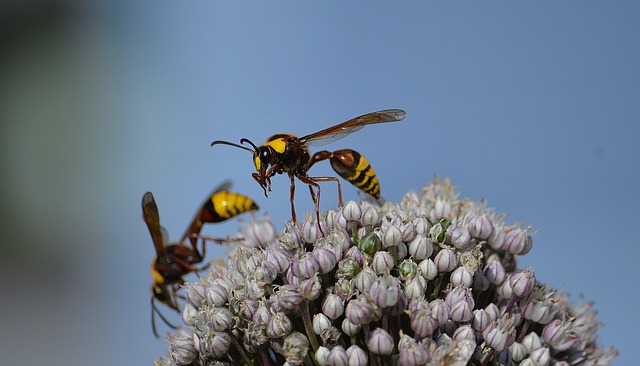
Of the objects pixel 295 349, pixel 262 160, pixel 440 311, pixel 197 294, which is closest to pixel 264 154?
pixel 262 160

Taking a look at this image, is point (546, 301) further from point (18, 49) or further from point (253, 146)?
point (18, 49)

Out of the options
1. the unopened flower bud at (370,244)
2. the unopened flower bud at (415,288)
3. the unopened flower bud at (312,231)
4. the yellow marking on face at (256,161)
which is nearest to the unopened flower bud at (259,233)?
the yellow marking on face at (256,161)

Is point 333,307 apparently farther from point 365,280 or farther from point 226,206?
point 226,206

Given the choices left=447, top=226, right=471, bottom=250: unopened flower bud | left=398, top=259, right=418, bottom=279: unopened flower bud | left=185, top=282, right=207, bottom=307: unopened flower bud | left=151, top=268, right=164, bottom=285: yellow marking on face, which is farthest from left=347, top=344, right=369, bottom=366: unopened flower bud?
left=151, top=268, right=164, bottom=285: yellow marking on face

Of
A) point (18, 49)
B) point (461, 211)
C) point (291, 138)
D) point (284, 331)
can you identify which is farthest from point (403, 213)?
point (18, 49)

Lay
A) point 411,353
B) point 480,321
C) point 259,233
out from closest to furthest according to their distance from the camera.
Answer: point 411,353 → point 480,321 → point 259,233

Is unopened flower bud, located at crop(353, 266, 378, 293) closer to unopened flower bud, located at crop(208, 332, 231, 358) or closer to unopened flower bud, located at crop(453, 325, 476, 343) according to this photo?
unopened flower bud, located at crop(453, 325, 476, 343)

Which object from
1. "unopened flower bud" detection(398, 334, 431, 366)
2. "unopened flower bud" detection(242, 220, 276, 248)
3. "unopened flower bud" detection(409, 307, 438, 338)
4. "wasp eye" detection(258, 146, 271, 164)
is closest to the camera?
"unopened flower bud" detection(398, 334, 431, 366)
